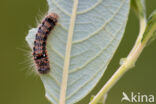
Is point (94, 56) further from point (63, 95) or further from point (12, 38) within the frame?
point (12, 38)

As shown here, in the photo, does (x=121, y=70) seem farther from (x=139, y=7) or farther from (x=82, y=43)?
(x=139, y=7)

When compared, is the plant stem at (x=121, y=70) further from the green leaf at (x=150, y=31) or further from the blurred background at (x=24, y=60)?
the blurred background at (x=24, y=60)

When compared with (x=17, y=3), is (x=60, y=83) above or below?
above

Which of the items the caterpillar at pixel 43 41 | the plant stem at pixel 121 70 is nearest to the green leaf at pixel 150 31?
the plant stem at pixel 121 70

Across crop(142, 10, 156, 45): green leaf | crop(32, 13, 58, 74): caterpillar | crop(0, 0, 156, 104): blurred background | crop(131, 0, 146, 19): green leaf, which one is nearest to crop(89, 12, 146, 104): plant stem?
crop(142, 10, 156, 45): green leaf

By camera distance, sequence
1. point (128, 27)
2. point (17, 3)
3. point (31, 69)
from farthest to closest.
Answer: point (17, 3) → point (128, 27) → point (31, 69)

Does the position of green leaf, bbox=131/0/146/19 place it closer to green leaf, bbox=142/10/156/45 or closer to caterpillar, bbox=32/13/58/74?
green leaf, bbox=142/10/156/45

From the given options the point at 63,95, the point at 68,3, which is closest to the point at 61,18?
the point at 68,3

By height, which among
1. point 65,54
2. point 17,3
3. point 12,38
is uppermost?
point 65,54

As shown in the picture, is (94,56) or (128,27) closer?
(94,56)
